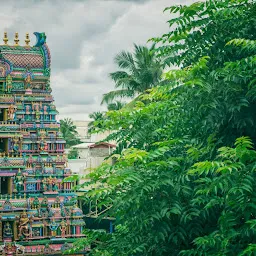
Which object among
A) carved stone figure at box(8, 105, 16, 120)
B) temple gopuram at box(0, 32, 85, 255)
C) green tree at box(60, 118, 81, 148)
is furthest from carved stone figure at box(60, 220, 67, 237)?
green tree at box(60, 118, 81, 148)

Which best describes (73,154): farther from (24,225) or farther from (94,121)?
(94,121)

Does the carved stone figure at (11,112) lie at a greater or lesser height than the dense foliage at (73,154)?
lesser

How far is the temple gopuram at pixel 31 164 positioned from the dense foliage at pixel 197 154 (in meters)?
13.3

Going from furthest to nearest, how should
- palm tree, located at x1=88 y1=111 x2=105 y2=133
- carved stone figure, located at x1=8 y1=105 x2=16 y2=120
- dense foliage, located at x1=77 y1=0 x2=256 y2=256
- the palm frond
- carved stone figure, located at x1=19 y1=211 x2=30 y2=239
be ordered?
the palm frond
carved stone figure, located at x1=8 y1=105 x2=16 y2=120
carved stone figure, located at x1=19 y1=211 x2=30 y2=239
palm tree, located at x1=88 y1=111 x2=105 y2=133
dense foliage, located at x1=77 y1=0 x2=256 y2=256

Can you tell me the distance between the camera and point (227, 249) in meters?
9.15

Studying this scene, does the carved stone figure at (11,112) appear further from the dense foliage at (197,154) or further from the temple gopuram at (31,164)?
the dense foliage at (197,154)

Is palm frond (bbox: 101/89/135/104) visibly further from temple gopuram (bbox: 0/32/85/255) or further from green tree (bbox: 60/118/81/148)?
green tree (bbox: 60/118/81/148)

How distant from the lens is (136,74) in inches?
1097

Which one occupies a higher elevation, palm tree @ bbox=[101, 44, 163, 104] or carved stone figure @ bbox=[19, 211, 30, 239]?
palm tree @ bbox=[101, 44, 163, 104]

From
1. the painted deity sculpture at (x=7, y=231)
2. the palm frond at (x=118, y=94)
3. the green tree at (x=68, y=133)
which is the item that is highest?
the green tree at (x=68, y=133)

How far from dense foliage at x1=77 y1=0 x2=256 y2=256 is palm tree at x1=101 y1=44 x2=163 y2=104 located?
15117 mm

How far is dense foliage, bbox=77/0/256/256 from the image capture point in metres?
9.23

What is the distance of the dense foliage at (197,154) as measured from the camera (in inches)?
363

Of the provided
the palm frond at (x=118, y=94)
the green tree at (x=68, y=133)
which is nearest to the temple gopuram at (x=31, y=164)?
the palm frond at (x=118, y=94)
